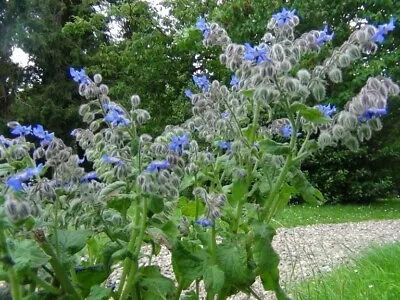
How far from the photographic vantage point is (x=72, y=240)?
132cm

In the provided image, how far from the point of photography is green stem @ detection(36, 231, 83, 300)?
4.10 feet

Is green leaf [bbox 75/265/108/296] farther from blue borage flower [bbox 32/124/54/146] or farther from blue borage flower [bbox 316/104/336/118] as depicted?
blue borage flower [bbox 316/104/336/118]

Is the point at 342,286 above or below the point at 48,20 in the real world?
below

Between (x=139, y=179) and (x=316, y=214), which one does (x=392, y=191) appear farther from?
(x=139, y=179)

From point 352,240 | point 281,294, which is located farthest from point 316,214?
point 281,294

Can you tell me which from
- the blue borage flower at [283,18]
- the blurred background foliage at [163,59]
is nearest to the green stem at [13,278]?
the blue borage flower at [283,18]

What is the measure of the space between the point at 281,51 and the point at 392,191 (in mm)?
10310

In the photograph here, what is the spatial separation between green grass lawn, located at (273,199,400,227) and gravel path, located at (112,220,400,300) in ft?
1.26

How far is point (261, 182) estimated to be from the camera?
156 cm

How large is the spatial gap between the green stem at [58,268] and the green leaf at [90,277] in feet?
0.18

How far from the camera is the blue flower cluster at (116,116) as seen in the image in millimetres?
1300

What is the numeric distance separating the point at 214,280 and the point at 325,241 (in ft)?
15.8

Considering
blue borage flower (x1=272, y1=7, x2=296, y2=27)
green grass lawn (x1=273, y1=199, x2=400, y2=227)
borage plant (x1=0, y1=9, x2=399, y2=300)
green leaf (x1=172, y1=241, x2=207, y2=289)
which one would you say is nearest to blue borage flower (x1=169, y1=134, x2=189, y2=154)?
borage plant (x1=0, y1=9, x2=399, y2=300)

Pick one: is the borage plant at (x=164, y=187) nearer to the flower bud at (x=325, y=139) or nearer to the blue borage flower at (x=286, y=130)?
the flower bud at (x=325, y=139)
